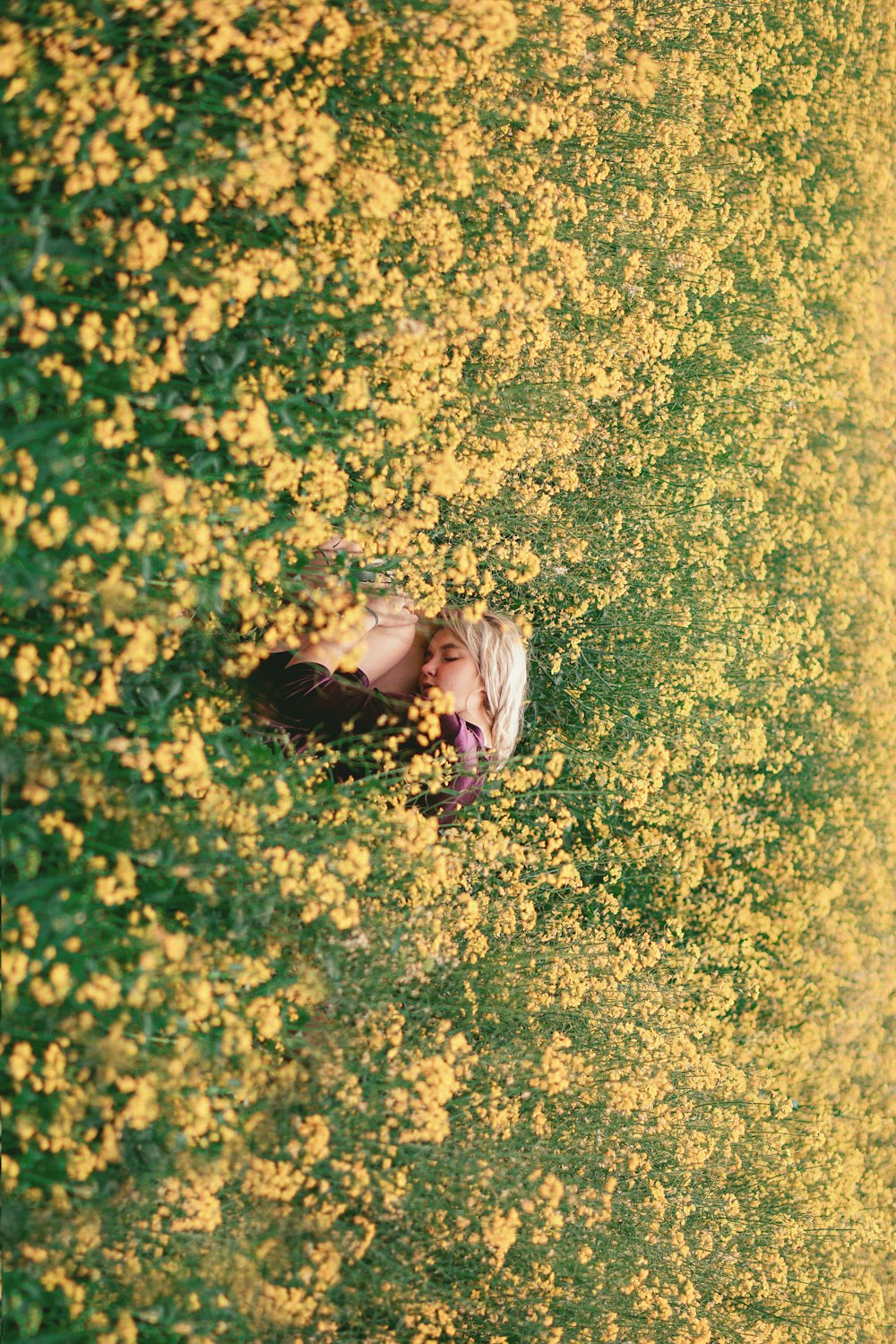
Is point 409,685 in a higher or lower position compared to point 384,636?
lower

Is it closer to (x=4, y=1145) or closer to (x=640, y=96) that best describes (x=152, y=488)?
(x=4, y=1145)

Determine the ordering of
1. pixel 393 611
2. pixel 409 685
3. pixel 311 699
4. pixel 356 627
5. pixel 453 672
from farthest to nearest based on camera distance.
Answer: pixel 409 685 < pixel 453 672 < pixel 393 611 < pixel 311 699 < pixel 356 627

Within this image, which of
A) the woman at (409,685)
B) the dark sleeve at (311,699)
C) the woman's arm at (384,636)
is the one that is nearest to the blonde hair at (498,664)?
the woman at (409,685)

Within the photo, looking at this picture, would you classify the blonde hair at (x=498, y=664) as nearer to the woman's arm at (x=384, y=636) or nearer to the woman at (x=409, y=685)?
the woman at (x=409, y=685)

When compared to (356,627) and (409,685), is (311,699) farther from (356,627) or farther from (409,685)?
(409,685)

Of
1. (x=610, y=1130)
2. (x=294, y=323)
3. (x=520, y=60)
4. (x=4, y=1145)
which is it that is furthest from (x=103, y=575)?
(x=610, y=1130)

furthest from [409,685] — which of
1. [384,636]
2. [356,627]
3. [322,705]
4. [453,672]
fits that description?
[356,627]
